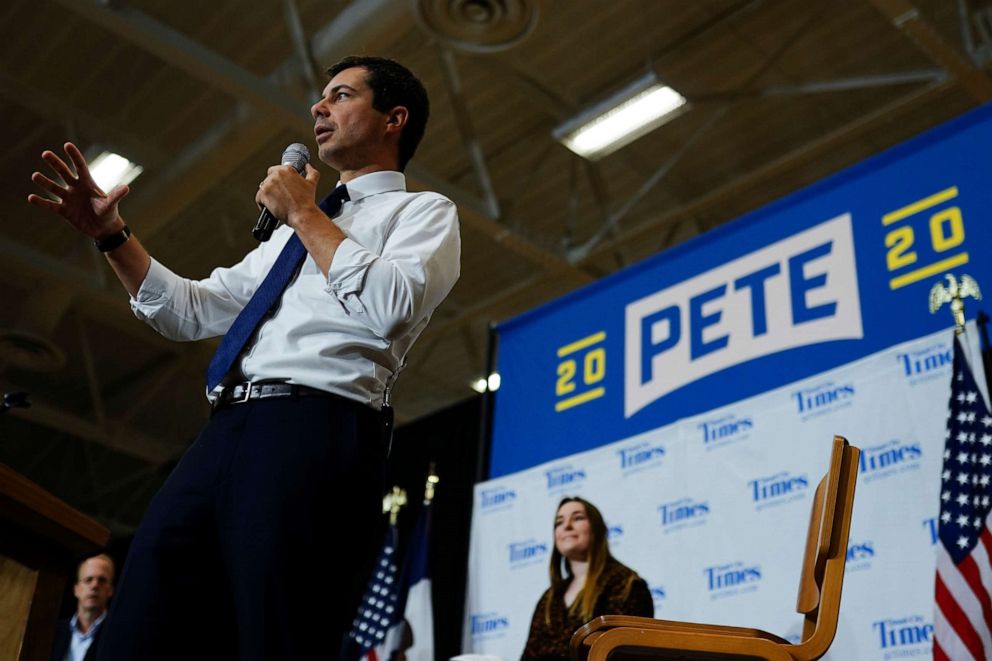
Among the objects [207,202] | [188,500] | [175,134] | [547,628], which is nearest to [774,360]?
[547,628]

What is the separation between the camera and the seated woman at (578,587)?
3295mm

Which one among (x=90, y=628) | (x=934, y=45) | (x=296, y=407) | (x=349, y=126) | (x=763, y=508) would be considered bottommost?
(x=296, y=407)

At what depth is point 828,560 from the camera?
69.9 inches

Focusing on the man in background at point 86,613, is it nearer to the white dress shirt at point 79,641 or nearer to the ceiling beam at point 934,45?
the white dress shirt at point 79,641

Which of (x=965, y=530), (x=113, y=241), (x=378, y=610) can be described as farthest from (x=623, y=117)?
(x=113, y=241)

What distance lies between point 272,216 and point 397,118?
271mm

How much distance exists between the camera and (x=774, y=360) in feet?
12.9

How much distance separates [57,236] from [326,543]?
730 cm

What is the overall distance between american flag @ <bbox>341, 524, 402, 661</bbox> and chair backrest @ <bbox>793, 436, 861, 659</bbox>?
344 centimetres

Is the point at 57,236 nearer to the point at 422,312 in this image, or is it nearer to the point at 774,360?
the point at 774,360

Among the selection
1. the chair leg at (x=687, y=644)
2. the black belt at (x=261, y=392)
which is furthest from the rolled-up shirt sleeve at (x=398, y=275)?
the chair leg at (x=687, y=644)

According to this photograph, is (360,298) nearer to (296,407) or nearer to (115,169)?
(296,407)

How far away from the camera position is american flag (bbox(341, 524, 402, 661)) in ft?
16.4

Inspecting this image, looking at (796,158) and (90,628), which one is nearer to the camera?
(90,628)
